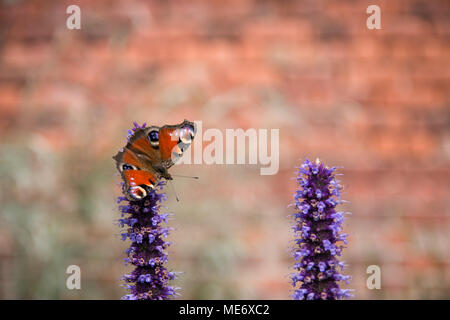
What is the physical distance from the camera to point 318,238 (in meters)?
1.42

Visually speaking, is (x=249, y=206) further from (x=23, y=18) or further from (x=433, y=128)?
(x=23, y=18)

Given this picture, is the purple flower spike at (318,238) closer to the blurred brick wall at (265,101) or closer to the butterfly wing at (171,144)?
the butterfly wing at (171,144)

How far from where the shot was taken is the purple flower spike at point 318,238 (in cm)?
137

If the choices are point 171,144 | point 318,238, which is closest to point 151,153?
point 171,144

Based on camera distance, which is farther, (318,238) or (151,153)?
(151,153)

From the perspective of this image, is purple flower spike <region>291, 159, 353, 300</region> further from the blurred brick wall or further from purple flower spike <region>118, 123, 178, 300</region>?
the blurred brick wall

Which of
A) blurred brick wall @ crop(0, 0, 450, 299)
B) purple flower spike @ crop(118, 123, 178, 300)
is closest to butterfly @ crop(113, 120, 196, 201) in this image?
purple flower spike @ crop(118, 123, 178, 300)

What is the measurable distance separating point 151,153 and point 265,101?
2925mm

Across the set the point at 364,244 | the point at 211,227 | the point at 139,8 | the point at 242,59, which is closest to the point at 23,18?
the point at 139,8

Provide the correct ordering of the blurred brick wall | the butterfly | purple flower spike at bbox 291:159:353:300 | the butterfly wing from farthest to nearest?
the blurred brick wall < the butterfly wing < the butterfly < purple flower spike at bbox 291:159:353:300

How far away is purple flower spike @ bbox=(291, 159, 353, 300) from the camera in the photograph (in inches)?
54.0

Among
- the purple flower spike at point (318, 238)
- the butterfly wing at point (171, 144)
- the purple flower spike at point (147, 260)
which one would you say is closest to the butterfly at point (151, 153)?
the butterfly wing at point (171, 144)

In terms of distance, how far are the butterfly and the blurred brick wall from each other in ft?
8.00

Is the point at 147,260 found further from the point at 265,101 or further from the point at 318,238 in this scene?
the point at 265,101
